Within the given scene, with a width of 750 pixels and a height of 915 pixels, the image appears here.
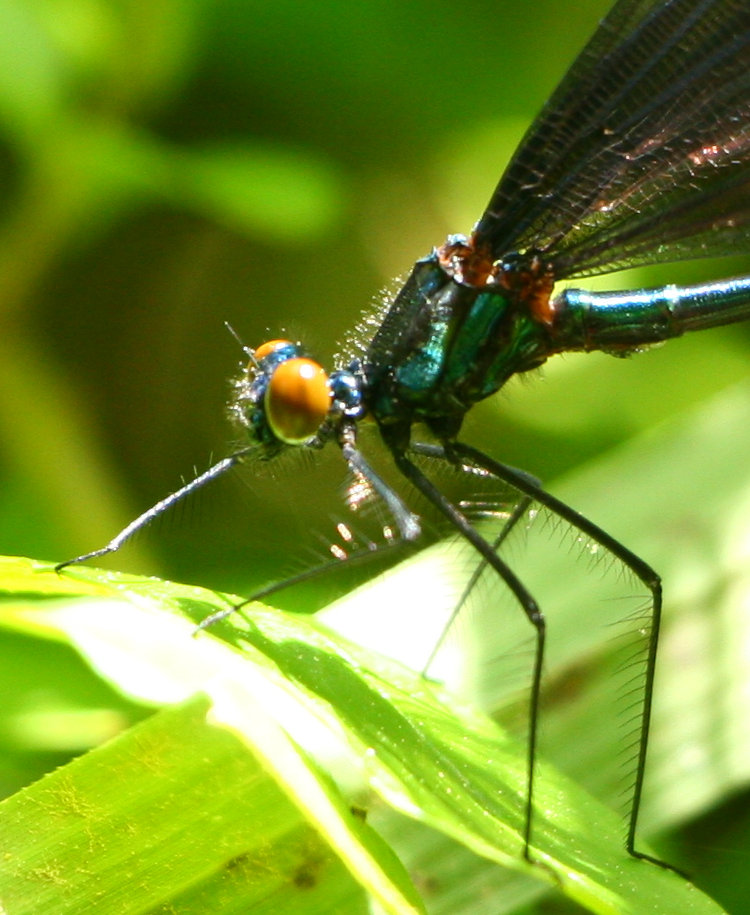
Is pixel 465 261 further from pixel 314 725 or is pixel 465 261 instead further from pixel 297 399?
pixel 314 725

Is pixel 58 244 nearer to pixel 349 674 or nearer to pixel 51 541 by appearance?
pixel 51 541

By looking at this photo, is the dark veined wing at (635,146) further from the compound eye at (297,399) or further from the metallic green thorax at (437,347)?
the compound eye at (297,399)

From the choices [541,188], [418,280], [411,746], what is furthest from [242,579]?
[411,746]

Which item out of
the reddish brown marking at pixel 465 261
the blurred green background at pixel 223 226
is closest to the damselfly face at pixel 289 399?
the reddish brown marking at pixel 465 261

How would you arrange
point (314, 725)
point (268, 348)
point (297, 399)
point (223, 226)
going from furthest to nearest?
point (223, 226)
point (268, 348)
point (297, 399)
point (314, 725)

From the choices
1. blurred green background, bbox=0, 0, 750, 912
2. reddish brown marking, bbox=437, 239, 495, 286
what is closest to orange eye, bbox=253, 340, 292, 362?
reddish brown marking, bbox=437, 239, 495, 286

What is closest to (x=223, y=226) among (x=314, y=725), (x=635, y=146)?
(x=635, y=146)

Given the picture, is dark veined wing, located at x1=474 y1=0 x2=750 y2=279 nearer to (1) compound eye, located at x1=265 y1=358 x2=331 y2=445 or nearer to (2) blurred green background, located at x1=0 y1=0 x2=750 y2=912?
(1) compound eye, located at x1=265 y1=358 x2=331 y2=445
